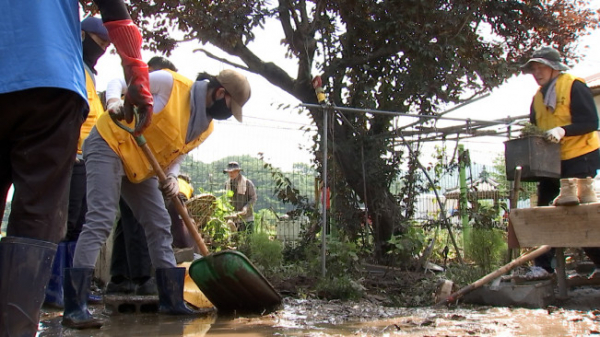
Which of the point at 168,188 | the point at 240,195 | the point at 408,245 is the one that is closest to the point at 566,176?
the point at 408,245

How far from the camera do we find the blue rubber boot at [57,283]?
3.92m

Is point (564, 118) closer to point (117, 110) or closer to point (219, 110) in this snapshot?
point (219, 110)

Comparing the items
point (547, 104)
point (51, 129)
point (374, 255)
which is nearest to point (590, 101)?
point (547, 104)

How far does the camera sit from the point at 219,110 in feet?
12.1

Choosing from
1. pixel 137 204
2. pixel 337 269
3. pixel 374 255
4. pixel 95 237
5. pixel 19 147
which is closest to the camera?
pixel 19 147

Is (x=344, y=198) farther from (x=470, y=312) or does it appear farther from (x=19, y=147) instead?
(x=19, y=147)

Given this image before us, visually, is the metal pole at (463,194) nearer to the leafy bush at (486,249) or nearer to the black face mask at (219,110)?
the leafy bush at (486,249)

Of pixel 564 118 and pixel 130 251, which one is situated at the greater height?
pixel 564 118

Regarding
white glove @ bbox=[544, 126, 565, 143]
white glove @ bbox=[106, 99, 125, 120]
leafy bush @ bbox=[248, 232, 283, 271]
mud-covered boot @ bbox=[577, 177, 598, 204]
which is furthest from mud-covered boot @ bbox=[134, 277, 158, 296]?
white glove @ bbox=[544, 126, 565, 143]

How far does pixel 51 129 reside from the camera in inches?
67.9

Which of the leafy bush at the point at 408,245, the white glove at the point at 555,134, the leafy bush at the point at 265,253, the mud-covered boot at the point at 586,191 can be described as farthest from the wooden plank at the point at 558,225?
the leafy bush at the point at 265,253

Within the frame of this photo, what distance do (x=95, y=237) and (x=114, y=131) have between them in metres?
0.62

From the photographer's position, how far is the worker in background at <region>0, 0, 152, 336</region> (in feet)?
5.39

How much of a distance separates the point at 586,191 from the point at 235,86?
2.58 metres
